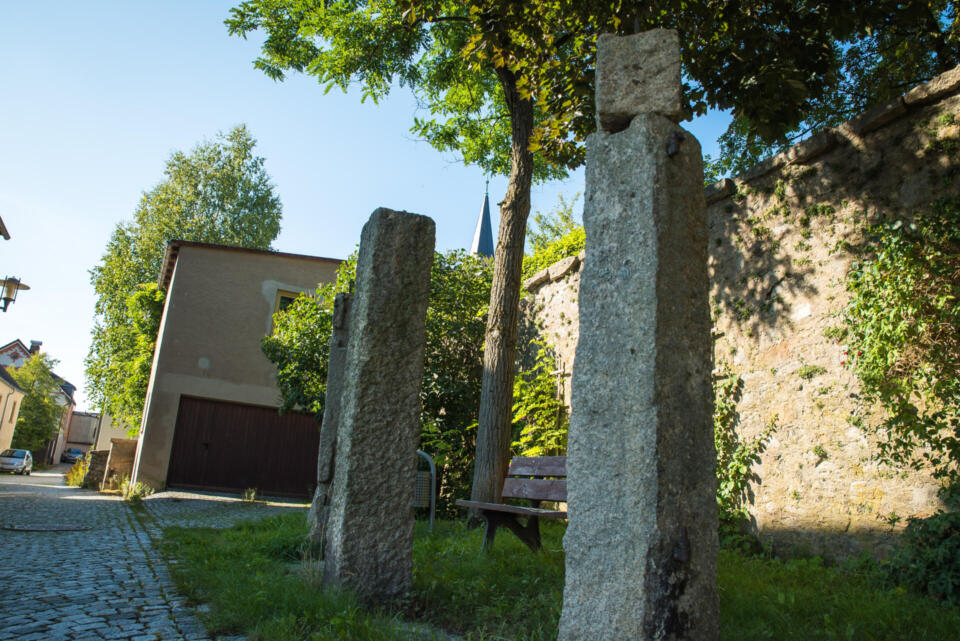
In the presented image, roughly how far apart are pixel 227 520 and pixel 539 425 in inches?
186

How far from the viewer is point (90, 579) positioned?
467 centimetres

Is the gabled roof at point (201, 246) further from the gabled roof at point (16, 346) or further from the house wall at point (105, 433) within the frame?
the gabled roof at point (16, 346)

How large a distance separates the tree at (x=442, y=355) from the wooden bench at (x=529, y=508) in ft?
10.8

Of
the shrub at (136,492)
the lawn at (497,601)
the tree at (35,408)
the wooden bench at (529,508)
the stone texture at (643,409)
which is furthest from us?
the tree at (35,408)

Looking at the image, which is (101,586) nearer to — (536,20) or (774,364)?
(774,364)

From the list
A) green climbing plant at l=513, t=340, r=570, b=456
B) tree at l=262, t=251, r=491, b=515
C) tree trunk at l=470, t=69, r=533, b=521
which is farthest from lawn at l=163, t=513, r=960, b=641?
tree at l=262, t=251, r=491, b=515

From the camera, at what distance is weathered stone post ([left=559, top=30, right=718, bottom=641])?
246 cm

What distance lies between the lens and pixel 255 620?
10.9ft

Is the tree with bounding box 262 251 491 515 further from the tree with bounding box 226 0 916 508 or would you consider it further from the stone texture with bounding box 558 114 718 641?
the stone texture with bounding box 558 114 718 641

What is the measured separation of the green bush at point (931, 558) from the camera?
3.96 m

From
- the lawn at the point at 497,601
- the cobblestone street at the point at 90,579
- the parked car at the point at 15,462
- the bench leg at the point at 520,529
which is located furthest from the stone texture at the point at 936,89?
the parked car at the point at 15,462

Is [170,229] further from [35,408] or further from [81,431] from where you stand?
[81,431]

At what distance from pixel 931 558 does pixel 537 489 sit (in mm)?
2930

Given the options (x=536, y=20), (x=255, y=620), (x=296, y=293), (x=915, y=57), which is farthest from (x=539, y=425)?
(x=296, y=293)
